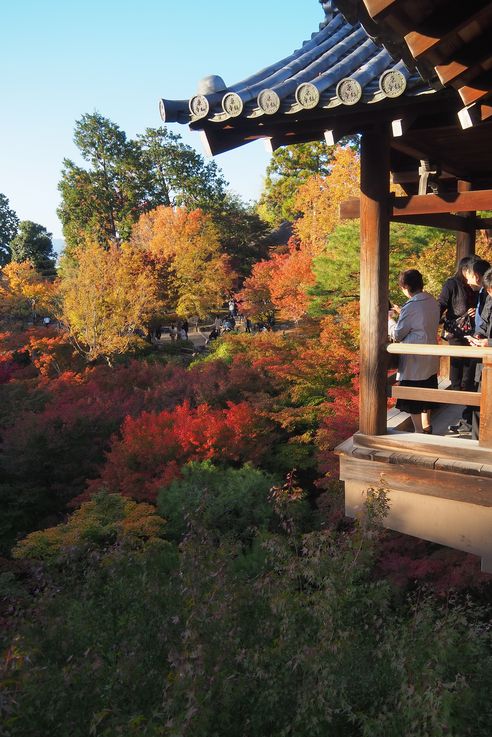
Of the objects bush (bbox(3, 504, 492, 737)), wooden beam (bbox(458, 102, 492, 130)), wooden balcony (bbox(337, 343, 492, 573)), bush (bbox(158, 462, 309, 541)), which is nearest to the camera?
wooden beam (bbox(458, 102, 492, 130))

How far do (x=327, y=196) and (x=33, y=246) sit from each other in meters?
26.6

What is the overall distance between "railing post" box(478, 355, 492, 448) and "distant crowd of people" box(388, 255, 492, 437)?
0.38 metres

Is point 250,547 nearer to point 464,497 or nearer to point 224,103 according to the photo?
point 464,497

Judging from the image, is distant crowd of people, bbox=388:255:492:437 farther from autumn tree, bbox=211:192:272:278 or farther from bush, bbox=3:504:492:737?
autumn tree, bbox=211:192:272:278

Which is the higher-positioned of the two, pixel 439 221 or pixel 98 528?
pixel 439 221

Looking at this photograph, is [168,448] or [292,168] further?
[292,168]

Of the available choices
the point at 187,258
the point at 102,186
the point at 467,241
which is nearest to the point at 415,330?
the point at 467,241

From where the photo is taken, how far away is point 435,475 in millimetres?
3414

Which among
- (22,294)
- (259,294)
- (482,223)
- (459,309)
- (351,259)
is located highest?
(482,223)

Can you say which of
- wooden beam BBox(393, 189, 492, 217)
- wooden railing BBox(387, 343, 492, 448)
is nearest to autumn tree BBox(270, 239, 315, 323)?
wooden beam BBox(393, 189, 492, 217)

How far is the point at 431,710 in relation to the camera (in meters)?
2.81

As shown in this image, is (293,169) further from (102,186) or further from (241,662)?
(241,662)

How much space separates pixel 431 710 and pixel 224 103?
3.31 metres

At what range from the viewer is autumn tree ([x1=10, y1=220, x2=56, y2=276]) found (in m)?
40.9
